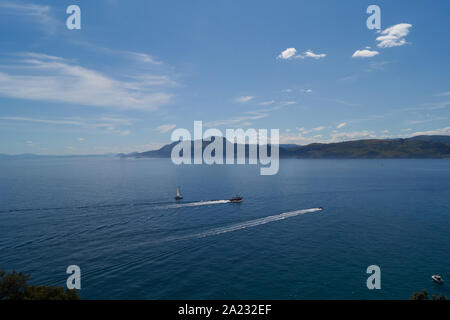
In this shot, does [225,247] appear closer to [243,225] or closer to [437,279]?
[243,225]

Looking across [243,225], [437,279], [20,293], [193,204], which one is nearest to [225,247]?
[243,225]

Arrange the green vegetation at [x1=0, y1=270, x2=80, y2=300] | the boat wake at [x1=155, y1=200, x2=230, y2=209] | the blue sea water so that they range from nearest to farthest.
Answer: the green vegetation at [x1=0, y1=270, x2=80, y2=300]
the blue sea water
the boat wake at [x1=155, y1=200, x2=230, y2=209]

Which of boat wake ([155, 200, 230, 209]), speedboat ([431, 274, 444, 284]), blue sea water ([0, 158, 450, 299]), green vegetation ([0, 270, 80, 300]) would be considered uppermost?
green vegetation ([0, 270, 80, 300])

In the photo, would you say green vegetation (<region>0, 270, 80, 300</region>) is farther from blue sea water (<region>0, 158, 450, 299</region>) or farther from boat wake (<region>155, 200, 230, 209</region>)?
boat wake (<region>155, 200, 230, 209</region>)

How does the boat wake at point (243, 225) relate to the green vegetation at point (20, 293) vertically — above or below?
below

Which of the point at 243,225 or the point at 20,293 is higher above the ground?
the point at 20,293

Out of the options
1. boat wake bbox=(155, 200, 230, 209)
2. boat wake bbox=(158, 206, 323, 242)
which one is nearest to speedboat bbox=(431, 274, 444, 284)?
boat wake bbox=(158, 206, 323, 242)

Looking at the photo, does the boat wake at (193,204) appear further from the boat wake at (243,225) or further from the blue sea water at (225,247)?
the boat wake at (243,225)

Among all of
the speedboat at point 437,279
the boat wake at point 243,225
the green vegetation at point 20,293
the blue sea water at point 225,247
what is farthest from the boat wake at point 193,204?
the speedboat at point 437,279

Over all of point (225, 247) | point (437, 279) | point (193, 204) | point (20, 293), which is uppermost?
point (20, 293)

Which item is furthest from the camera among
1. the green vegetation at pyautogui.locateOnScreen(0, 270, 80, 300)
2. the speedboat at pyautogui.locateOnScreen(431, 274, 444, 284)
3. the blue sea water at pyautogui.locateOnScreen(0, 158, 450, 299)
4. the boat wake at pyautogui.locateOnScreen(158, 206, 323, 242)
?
the boat wake at pyautogui.locateOnScreen(158, 206, 323, 242)

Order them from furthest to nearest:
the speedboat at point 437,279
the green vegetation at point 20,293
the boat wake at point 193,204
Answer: the boat wake at point 193,204
the speedboat at point 437,279
the green vegetation at point 20,293
